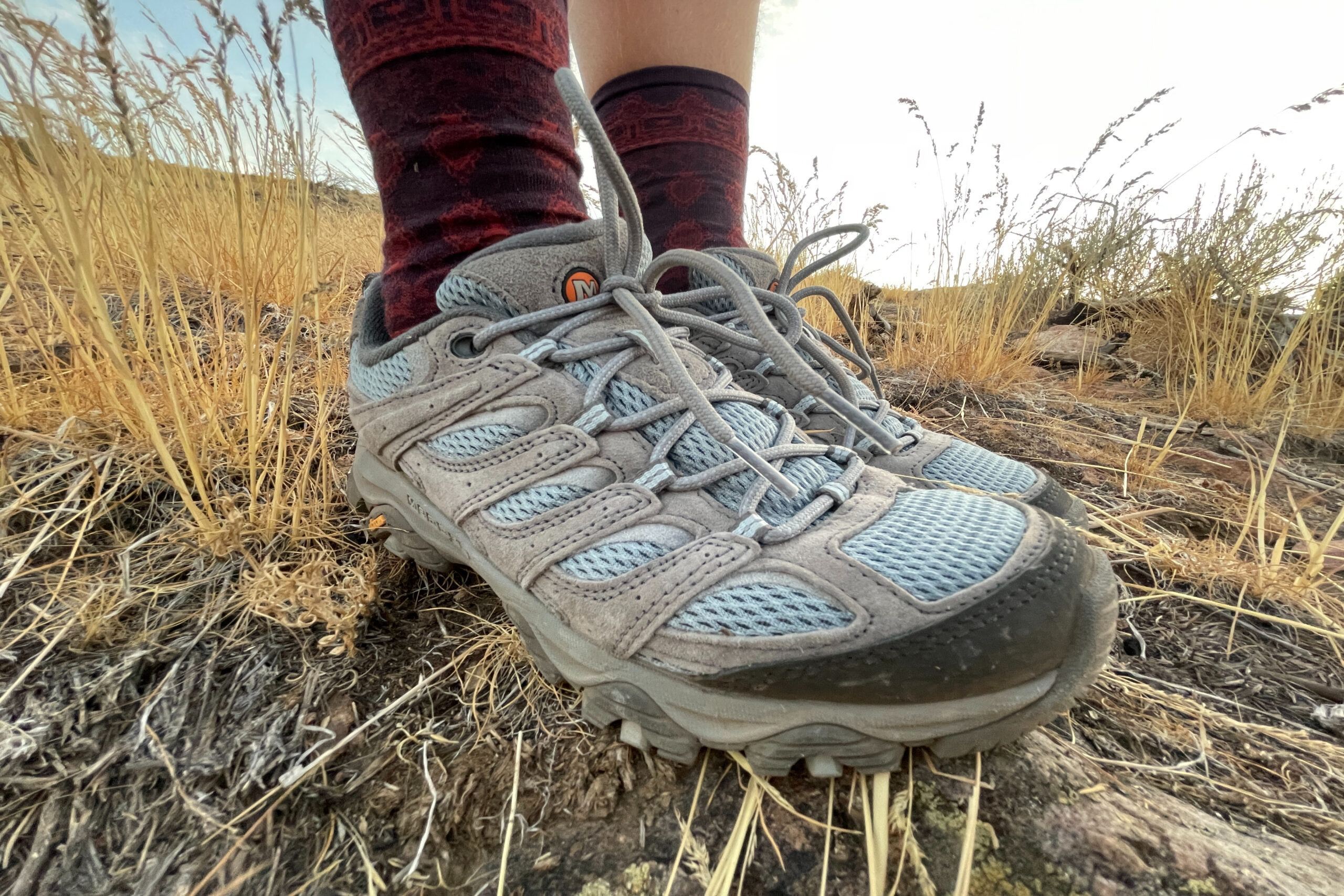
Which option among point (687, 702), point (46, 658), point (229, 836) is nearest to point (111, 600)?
point (46, 658)

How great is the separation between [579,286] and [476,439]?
246 mm

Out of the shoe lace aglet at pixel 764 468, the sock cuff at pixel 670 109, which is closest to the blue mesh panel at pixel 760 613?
the shoe lace aglet at pixel 764 468

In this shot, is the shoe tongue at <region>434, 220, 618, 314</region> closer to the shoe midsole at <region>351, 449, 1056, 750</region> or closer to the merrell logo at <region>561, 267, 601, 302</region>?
the merrell logo at <region>561, 267, 601, 302</region>

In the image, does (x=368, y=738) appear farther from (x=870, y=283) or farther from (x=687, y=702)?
(x=870, y=283)

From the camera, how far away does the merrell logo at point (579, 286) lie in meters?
0.79

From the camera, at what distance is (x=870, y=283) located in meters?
3.58

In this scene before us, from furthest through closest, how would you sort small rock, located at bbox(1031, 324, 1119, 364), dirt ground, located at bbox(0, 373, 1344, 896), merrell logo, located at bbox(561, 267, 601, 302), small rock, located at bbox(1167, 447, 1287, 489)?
small rock, located at bbox(1031, 324, 1119, 364)
small rock, located at bbox(1167, 447, 1287, 489)
merrell logo, located at bbox(561, 267, 601, 302)
dirt ground, located at bbox(0, 373, 1344, 896)

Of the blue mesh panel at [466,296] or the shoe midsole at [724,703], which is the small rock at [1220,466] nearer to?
the shoe midsole at [724,703]

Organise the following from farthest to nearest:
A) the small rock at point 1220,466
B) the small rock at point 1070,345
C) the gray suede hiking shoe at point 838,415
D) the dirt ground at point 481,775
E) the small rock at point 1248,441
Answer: the small rock at point 1070,345 < the small rock at point 1248,441 < the small rock at point 1220,466 < the gray suede hiking shoe at point 838,415 < the dirt ground at point 481,775

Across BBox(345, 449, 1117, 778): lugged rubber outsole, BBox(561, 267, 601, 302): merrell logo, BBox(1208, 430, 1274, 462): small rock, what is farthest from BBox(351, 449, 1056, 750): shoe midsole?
BBox(1208, 430, 1274, 462): small rock

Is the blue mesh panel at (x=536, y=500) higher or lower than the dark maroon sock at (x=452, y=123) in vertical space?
lower

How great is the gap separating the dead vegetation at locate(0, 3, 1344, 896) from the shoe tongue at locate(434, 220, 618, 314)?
0.23 metres

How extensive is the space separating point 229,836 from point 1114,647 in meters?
1.13

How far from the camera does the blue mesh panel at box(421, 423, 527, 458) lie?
0.76 m
